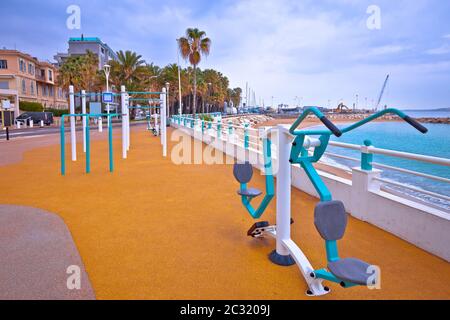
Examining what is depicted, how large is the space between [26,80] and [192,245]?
5143 centimetres

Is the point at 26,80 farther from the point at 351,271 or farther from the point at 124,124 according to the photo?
the point at 351,271

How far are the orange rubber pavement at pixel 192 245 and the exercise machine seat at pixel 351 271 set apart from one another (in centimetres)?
50

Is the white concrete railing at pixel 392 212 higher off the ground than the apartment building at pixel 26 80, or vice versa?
the apartment building at pixel 26 80

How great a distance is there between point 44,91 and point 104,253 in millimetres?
58444

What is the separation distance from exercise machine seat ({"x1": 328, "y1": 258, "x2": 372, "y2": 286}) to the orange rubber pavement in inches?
19.7

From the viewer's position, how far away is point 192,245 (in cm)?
433

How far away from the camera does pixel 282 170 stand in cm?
369

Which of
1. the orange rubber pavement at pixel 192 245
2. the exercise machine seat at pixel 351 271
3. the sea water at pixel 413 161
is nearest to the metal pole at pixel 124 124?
the orange rubber pavement at pixel 192 245

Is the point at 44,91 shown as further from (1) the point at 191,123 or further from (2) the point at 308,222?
(2) the point at 308,222

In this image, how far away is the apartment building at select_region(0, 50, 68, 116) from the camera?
43.5 m

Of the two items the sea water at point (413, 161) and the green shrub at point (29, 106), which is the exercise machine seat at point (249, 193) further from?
the green shrub at point (29, 106)

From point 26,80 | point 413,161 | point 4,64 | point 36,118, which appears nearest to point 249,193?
point 413,161

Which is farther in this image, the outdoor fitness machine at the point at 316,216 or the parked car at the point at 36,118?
the parked car at the point at 36,118

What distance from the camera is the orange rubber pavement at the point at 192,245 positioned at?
326 cm
